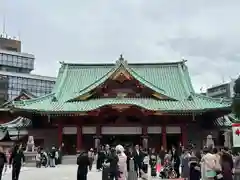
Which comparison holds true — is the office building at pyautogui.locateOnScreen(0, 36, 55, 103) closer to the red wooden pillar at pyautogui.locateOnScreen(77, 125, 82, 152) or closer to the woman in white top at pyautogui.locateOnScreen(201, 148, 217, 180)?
the red wooden pillar at pyautogui.locateOnScreen(77, 125, 82, 152)

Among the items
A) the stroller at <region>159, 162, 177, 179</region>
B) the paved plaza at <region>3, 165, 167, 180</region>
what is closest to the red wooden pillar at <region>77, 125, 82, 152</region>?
the paved plaza at <region>3, 165, 167, 180</region>

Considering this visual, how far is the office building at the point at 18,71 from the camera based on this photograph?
3947 inches

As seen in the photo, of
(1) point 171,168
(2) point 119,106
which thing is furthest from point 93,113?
A: (1) point 171,168

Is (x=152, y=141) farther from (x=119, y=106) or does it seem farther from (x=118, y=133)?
(x=119, y=106)

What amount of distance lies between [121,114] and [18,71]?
74361 millimetres

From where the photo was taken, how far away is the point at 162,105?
122 ft

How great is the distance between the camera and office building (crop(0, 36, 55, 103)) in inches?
3947

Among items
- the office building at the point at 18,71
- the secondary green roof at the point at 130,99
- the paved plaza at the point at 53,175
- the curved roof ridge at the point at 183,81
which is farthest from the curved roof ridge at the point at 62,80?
the office building at the point at 18,71

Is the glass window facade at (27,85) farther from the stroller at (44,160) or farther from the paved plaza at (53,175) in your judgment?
the paved plaza at (53,175)

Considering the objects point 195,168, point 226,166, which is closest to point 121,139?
point 195,168

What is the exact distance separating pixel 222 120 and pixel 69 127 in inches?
588

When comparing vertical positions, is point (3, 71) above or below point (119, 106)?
above

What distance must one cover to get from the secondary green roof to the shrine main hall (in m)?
0.08

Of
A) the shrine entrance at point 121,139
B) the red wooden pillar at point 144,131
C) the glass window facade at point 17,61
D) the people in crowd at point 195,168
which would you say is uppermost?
the glass window facade at point 17,61
